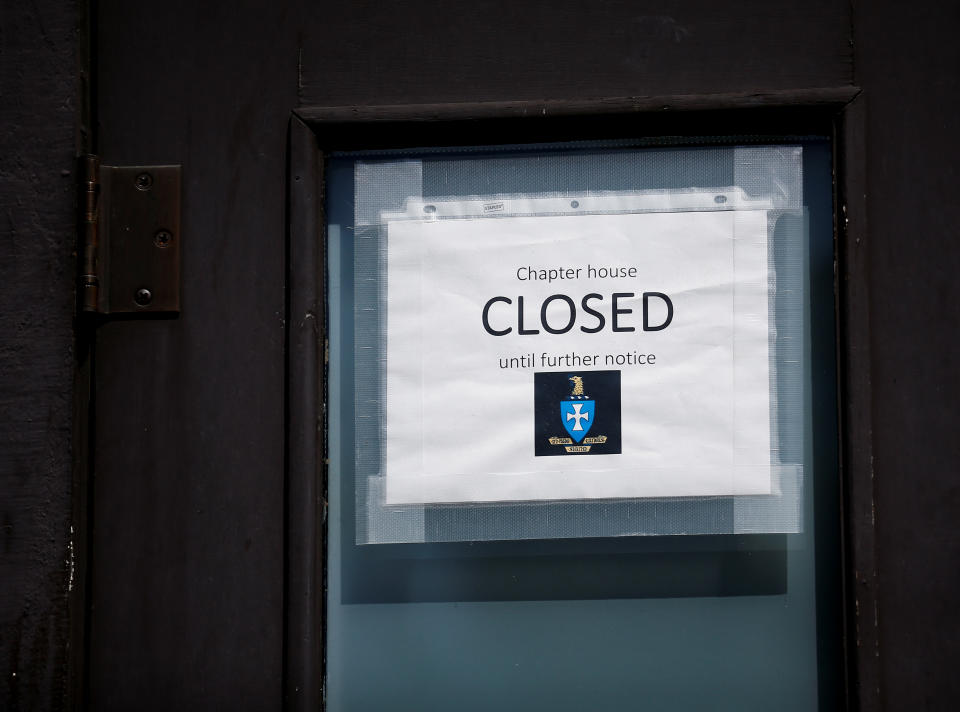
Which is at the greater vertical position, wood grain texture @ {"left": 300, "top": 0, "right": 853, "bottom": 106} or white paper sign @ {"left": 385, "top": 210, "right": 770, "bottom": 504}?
wood grain texture @ {"left": 300, "top": 0, "right": 853, "bottom": 106}

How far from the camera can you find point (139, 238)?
153 cm

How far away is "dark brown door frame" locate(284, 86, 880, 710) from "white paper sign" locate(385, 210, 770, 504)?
14 centimetres

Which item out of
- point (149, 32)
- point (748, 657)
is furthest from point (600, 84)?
point (748, 657)

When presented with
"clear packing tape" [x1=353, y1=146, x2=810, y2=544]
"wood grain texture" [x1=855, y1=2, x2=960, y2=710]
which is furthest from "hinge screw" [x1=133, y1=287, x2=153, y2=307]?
"wood grain texture" [x1=855, y1=2, x2=960, y2=710]

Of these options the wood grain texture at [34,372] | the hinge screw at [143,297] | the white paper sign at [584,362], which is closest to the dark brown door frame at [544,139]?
the white paper sign at [584,362]

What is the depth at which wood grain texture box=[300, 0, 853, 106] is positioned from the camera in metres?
1.52

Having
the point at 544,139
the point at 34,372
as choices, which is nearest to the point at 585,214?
the point at 544,139

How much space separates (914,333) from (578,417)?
609 mm

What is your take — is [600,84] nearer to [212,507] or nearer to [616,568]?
[616,568]

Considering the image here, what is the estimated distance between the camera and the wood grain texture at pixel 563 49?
5.00ft

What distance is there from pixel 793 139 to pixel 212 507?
1261 millimetres

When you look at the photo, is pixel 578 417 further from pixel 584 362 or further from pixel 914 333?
pixel 914 333

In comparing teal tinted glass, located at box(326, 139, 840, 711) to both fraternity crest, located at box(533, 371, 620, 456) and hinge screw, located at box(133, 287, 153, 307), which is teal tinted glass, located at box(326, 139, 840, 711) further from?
hinge screw, located at box(133, 287, 153, 307)

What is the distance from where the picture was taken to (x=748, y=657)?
1525mm
